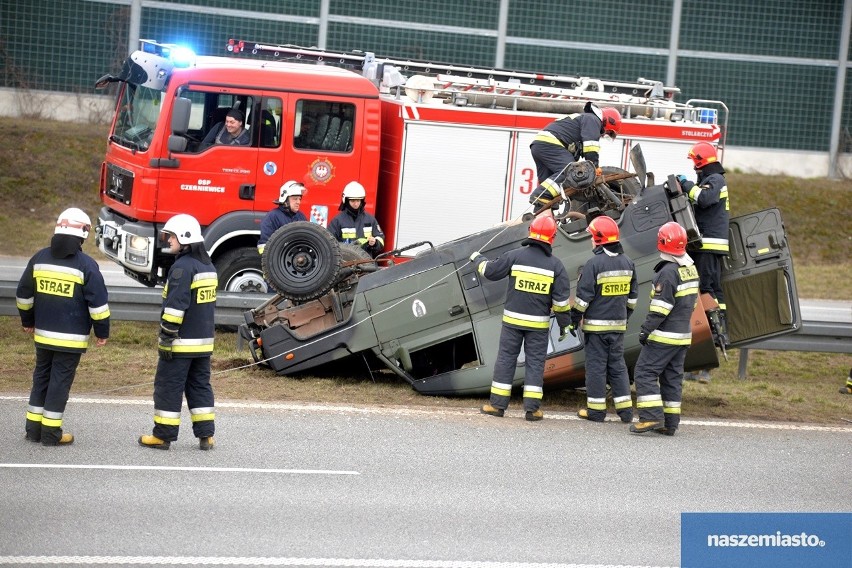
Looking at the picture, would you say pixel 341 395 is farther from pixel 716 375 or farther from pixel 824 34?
pixel 824 34

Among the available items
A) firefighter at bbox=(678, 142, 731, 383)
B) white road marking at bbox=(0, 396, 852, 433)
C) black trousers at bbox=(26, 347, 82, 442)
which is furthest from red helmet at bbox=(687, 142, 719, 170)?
black trousers at bbox=(26, 347, 82, 442)

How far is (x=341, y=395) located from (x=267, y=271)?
4.11 feet

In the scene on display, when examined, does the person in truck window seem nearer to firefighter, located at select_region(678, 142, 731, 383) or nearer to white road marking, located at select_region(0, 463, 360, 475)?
firefighter, located at select_region(678, 142, 731, 383)

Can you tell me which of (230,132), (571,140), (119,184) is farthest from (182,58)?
(571,140)

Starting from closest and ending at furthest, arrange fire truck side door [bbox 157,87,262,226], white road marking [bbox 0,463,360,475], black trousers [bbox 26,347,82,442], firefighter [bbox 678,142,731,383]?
1. white road marking [bbox 0,463,360,475]
2. black trousers [bbox 26,347,82,442]
3. firefighter [bbox 678,142,731,383]
4. fire truck side door [bbox 157,87,262,226]

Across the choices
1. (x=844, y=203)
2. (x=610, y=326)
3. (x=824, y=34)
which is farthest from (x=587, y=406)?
(x=824, y=34)

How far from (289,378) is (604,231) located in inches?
123

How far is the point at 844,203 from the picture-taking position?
22328mm

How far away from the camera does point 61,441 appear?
8125 millimetres

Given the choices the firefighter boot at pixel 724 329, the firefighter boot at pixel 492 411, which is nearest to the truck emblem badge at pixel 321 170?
the firefighter boot at pixel 492 411

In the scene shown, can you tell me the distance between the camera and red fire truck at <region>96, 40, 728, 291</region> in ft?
40.8

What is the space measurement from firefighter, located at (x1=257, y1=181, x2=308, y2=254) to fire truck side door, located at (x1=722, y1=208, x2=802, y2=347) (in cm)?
412

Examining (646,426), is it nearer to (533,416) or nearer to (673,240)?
(533,416)

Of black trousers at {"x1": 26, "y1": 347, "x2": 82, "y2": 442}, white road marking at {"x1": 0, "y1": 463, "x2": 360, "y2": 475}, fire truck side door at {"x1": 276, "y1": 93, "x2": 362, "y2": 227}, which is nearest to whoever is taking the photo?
white road marking at {"x1": 0, "y1": 463, "x2": 360, "y2": 475}
